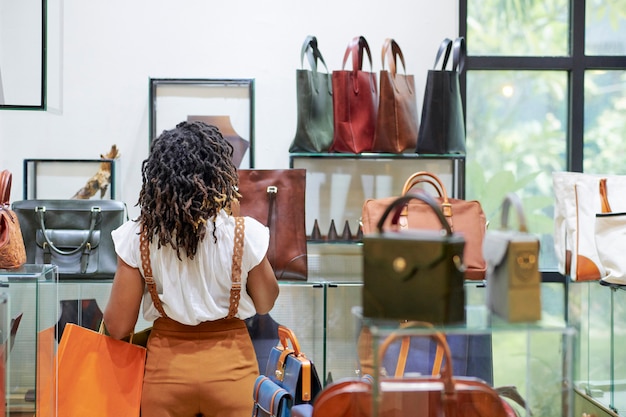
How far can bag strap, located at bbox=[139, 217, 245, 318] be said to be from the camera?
2.85m

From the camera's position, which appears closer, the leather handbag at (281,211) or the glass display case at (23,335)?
the glass display case at (23,335)

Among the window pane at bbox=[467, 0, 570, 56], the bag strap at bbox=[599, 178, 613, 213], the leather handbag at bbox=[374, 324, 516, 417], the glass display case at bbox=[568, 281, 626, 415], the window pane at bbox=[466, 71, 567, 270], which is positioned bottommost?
the glass display case at bbox=[568, 281, 626, 415]

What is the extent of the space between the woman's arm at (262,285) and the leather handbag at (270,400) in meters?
0.32

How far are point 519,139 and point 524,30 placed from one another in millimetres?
646

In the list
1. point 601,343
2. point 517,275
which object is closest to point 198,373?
point 517,275

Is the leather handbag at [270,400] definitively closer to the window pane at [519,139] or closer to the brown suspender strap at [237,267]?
the brown suspender strap at [237,267]

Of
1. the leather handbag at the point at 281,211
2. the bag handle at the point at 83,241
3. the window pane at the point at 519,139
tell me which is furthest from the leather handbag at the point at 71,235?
the window pane at the point at 519,139

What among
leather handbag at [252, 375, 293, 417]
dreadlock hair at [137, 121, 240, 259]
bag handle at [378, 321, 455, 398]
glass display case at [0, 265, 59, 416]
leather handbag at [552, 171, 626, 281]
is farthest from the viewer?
leather handbag at [552, 171, 626, 281]

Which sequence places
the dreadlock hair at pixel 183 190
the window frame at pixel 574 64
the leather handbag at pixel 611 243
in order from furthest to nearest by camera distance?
the window frame at pixel 574 64
the leather handbag at pixel 611 243
the dreadlock hair at pixel 183 190

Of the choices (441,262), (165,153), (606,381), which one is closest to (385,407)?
(441,262)

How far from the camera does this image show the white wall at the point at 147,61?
4.36 m

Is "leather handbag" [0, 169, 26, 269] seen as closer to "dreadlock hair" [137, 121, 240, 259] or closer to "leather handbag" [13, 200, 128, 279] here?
"leather handbag" [13, 200, 128, 279]

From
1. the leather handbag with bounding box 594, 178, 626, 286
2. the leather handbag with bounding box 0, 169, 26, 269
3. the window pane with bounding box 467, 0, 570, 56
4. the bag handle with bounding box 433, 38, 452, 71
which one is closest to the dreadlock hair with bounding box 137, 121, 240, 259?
the leather handbag with bounding box 0, 169, 26, 269

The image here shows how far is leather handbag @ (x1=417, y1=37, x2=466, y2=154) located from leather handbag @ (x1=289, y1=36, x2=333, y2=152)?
1.61ft
